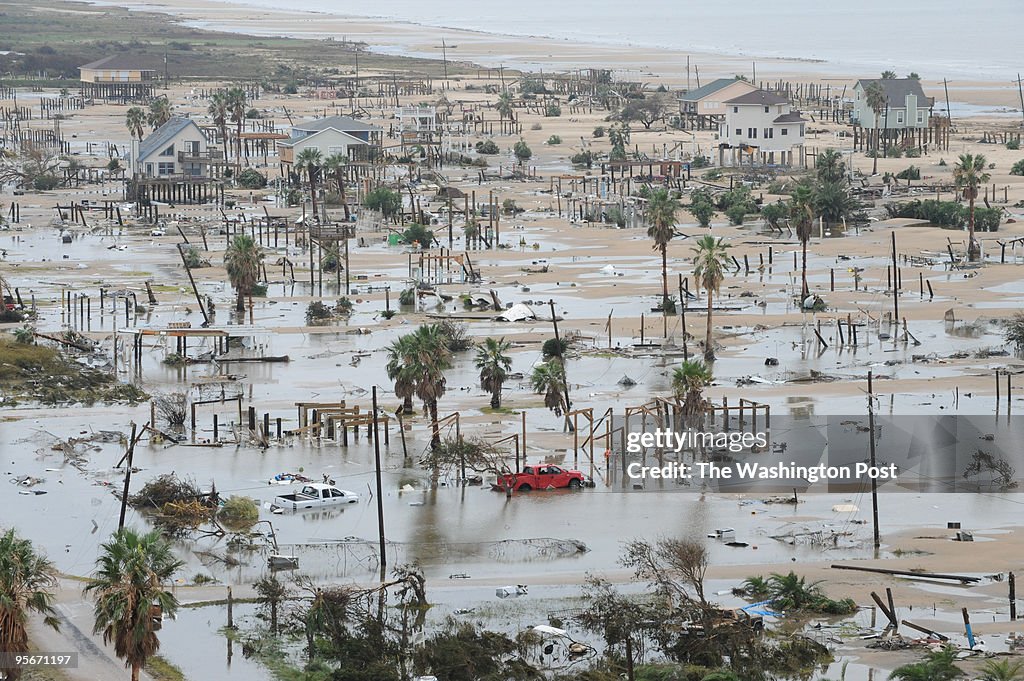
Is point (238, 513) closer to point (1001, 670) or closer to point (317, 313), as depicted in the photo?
point (1001, 670)

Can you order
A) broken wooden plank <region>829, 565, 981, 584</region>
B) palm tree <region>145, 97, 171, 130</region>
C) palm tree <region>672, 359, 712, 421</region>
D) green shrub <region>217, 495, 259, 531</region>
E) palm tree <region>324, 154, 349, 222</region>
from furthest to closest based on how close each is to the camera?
palm tree <region>145, 97, 171, 130</region>
palm tree <region>324, 154, 349, 222</region>
palm tree <region>672, 359, 712, 421</region>
green shrub <region>217, 495, 259, 531</region>
broken wooden plank <region>829, 565, 981, 584</region>

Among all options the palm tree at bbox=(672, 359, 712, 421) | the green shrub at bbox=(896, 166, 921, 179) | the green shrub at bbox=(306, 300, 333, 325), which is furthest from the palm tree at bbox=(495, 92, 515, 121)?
the palm tree at bbox=(672, 359, 712, 421)

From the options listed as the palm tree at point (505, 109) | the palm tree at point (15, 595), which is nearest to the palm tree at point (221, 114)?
the palm tree at point (505, 109)

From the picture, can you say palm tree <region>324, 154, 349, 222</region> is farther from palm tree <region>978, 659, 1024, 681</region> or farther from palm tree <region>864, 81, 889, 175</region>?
palm tree <region>978, 659, 1024, 681</region>

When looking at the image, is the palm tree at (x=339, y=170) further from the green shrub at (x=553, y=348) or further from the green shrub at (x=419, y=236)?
the green shrub at (x=553, y=348)

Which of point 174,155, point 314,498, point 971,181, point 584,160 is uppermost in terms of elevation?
point 174,155

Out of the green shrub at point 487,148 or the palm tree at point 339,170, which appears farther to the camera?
the green shrub at point 487,148

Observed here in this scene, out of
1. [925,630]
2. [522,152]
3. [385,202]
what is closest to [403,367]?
[925,630]
